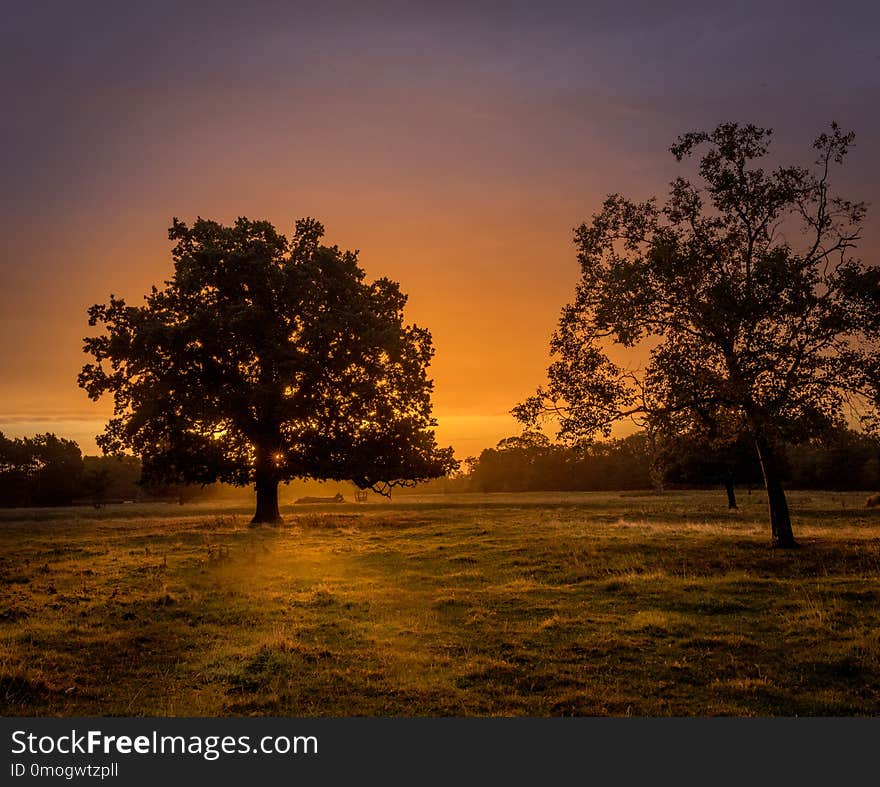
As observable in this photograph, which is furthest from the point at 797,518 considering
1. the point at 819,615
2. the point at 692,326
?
the point at 819,615

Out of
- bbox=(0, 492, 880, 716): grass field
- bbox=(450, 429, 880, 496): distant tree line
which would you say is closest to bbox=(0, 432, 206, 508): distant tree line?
bbox=(450, 429, 880, 496): distant tree line

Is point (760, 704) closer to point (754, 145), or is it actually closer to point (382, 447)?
point (754, 145)

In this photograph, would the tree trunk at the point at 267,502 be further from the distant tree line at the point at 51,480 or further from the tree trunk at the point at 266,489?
the distant tree line at the point at 51,480

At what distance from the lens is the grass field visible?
10859 millimetres

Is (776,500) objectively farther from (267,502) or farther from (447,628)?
(267,502)

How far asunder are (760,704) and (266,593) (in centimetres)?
1385

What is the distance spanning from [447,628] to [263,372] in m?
28.7

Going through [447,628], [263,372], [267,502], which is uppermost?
[263,372]

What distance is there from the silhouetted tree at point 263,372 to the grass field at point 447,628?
10.7 m

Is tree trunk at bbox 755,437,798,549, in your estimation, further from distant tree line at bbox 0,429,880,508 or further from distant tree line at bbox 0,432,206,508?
distant tree line at bbox 0,432,206,508

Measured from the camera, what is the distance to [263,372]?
4162cm

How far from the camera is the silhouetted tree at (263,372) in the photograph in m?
40.2

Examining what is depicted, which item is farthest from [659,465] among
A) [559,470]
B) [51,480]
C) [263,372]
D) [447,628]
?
[559,470]

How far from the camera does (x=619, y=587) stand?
20.7 m
